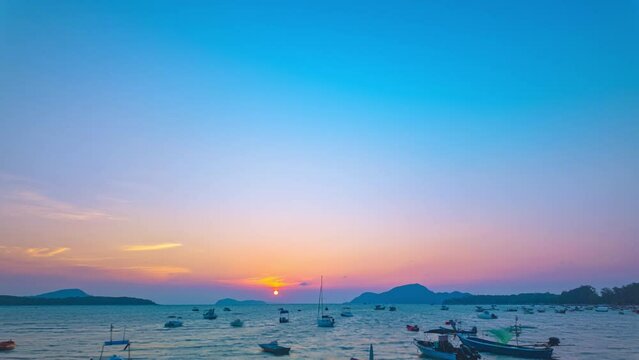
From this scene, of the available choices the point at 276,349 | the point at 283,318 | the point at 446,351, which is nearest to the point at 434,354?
the point at 446,351

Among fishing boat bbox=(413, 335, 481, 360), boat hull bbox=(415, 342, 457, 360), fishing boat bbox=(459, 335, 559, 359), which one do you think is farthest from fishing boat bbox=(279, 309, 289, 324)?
fishing boat bbox=(413, 335, 481, 360)

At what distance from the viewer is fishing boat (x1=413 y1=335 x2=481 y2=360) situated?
1780 inches

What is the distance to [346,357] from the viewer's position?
5234cm

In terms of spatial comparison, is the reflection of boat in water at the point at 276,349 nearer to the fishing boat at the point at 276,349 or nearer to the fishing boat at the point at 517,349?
the fishing boat at the point at 276,349

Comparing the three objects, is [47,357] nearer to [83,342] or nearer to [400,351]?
[83,342]

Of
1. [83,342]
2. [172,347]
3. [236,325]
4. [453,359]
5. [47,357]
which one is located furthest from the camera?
[236,325]

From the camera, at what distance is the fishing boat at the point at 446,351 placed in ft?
148

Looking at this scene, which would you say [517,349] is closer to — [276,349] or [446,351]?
[446,351]

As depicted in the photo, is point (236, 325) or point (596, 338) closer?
point (596, 338)

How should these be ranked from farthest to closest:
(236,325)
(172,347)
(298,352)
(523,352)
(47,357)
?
(236,325) < (172,347) < (298,352) < (47,357) < (523,352)

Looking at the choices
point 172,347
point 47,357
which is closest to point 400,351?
point 172,347

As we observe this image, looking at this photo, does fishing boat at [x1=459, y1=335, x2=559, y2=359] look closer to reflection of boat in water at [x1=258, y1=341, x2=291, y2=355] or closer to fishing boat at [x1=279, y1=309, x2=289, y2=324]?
reflection of boat in water at [x1=258, y1=341, x2=291, y2=355]

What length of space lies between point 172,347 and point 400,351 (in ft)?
104

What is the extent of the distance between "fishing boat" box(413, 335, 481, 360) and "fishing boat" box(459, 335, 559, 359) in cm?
738
